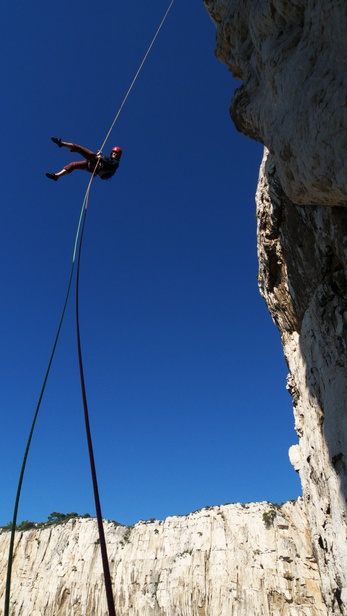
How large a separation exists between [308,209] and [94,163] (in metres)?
6.14

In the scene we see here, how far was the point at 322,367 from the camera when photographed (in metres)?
9.09

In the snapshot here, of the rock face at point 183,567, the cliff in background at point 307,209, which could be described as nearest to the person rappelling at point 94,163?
the cliff in background at point 307,209

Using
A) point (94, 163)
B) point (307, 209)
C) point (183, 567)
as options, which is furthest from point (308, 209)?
point (183, 567)

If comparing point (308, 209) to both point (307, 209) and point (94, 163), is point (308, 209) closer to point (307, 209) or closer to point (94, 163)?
point (307, 209)

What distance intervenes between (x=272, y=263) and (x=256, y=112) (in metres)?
5.04

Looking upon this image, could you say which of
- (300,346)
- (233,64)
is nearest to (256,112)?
(233,64)

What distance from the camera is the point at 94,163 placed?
11070 mm

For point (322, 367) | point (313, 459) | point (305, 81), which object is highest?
point (305, 81)

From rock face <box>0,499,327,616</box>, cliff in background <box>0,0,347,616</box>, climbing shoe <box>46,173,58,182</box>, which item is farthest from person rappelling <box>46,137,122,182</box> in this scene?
rock face <box>0,499,327,616</box>

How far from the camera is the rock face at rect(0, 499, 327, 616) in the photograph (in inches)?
1081

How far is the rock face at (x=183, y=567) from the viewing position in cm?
2747

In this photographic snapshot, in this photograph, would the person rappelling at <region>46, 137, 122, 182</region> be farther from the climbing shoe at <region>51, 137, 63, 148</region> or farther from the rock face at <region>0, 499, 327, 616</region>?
the rock face at <region>0, 499, 327, 616</region>

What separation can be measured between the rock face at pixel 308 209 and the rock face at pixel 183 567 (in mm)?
20356

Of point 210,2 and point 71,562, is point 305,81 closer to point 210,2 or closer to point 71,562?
point 210,2
